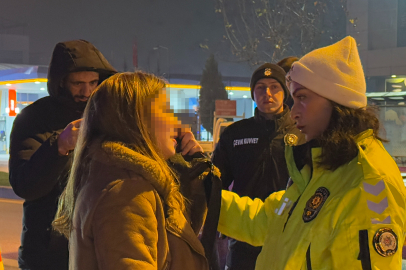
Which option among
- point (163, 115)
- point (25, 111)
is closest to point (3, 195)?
point (25, 111)

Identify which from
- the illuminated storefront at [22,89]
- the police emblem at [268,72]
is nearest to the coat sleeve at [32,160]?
the police emblem at [268,72]

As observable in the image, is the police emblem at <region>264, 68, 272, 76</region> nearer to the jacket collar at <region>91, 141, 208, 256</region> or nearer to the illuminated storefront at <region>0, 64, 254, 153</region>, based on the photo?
the jacket collar at <region>91, 141, 208, 256</region>

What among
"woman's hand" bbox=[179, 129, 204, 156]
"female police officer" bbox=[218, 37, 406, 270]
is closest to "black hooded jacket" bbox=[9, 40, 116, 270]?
"woman's hand" bbox=[179, 129, 204, 156]

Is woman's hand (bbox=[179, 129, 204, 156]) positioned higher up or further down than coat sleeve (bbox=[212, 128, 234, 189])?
higher up

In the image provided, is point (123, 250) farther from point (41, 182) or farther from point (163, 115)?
point (41, 182)

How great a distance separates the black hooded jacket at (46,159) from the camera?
207 cm

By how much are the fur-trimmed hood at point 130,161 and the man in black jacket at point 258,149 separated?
1.52 m

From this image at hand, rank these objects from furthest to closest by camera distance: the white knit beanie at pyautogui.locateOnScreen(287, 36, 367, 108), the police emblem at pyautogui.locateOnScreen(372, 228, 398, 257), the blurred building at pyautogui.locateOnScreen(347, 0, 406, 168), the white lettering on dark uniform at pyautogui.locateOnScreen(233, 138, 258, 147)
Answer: the blurred building at pyautogui.locateOnScreen(347, 0, 406, 168), the white lettering on dark uniform at pyautogui.locateOnScreen(233, 138, 258, 147), the white knit beanie at pyautogui.locateOnScreen(287, 36, 367, 108), the police emblem at pyautogui.locateOnScreen(372, 228, 398, 257)

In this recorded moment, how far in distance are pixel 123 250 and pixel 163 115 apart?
544 millimetres

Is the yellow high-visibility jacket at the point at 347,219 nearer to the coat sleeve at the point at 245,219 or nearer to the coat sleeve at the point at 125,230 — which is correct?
the coat sleeve at the point at 245,219

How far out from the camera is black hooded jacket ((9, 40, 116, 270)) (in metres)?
2.07

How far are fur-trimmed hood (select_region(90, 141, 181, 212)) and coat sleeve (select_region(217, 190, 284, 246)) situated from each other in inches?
27.6

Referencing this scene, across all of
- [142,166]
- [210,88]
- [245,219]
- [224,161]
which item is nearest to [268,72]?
[224,161]

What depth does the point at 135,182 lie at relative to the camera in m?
1.41
